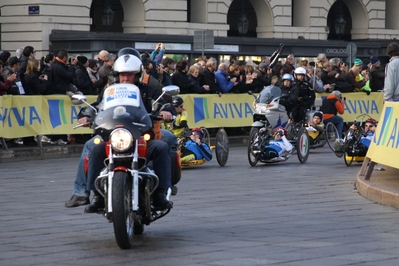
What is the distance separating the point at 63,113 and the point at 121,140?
1199cm

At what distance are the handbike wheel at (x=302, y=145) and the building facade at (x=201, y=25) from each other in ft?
38.9

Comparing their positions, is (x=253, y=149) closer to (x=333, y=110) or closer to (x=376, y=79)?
(x=333, y=110)

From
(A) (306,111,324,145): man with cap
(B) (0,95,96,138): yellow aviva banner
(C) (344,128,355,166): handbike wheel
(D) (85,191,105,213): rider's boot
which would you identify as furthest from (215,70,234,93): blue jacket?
→ (D) (85,191,105,213): rider's boot

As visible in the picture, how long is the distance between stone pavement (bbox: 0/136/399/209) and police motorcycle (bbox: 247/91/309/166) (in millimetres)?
3142

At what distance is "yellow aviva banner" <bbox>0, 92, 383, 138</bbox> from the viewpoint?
19.4 meters

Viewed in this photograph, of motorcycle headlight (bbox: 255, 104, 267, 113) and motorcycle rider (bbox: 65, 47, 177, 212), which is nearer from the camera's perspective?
Answer: motorcycle rider (bbox: 65, 47, 177, 212)

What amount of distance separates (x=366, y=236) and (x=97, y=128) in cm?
252

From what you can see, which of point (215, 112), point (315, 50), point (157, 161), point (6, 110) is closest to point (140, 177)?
point (157, 161)

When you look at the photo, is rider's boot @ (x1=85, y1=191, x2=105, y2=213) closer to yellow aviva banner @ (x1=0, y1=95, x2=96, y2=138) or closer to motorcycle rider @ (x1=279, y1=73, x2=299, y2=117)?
yellow aviva banner @ (x1=0, y1=95, x2=96, y2=138)

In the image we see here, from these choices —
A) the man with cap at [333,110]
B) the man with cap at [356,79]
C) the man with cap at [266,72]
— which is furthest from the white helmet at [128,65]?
the man with cap at [356,79]

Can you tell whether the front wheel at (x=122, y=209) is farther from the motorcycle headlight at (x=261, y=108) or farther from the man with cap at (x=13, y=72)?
the man with cap at (x=13, y=72)

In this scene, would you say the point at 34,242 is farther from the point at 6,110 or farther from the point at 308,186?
the point at 6,110

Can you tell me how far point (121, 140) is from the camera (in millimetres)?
8586

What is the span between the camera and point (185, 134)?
1761 cm
